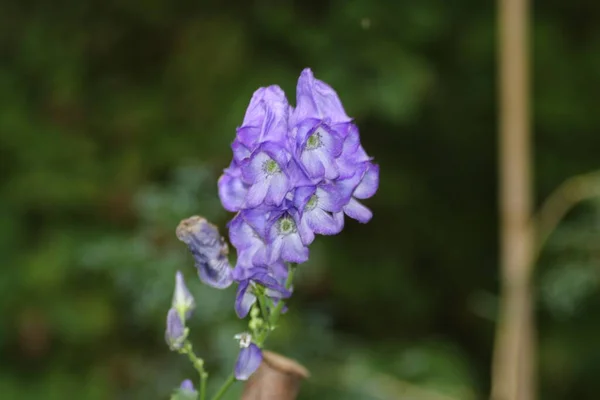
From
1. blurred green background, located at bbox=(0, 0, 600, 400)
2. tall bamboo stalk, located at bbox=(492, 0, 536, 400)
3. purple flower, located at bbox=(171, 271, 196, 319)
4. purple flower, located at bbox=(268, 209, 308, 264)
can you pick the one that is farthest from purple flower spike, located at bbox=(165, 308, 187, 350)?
tall bamboo stalk, located at bbox=(492, 0, 536, 400)

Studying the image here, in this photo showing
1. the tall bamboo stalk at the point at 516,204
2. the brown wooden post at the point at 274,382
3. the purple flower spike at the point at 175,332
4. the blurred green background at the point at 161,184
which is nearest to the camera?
the brown wooden post at the point at 274,382

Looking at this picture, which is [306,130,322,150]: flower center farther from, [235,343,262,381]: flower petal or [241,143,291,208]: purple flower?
[235,343,262,381]: flower petal

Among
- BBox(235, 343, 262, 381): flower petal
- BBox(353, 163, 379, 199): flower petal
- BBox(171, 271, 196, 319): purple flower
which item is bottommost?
BBox(235, 343, 262, 381): flower petal

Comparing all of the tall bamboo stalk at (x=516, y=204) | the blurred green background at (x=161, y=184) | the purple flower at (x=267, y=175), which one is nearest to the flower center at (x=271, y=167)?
the purple flower at (x=267, y=175)

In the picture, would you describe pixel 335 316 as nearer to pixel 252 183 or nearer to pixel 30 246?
pixel 30 246

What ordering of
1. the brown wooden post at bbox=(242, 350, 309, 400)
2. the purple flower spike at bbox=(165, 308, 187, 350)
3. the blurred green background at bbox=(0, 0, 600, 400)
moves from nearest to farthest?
the brown wooden post at bbox=(242, 350, 309, 400)
the purple flower spike at bbox=(165, 308, 187, 350)
the blurred green background at bbox=(0, 0, 600, 400)

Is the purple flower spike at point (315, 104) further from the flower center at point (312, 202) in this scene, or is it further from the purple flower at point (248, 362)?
the purple flower at point (248, 362)

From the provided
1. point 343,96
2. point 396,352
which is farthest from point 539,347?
point 343,96

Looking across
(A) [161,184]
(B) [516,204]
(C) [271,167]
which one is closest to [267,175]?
(C) [271,167]
